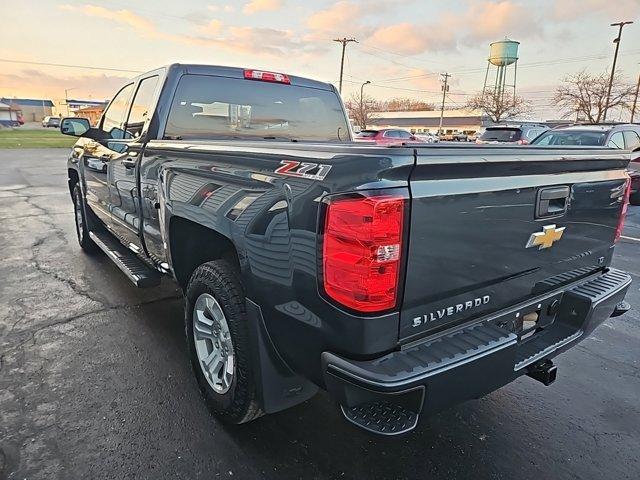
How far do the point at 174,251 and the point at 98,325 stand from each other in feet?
4.44

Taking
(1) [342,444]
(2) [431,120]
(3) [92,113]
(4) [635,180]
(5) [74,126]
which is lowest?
(1) [342,444]

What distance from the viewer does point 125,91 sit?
14.2ft

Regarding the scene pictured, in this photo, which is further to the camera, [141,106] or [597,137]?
[597,137]

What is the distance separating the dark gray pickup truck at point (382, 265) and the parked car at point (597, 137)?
823cm

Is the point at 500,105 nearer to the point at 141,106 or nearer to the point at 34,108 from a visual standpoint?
the point at 141,106

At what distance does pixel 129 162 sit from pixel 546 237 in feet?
9.77

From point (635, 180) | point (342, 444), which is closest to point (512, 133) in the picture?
point (635, 180)

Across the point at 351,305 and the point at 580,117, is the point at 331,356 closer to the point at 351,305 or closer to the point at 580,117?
the point at 351,305

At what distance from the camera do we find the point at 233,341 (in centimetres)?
222

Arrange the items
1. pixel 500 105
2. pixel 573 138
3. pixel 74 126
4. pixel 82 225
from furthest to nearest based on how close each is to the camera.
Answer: pixel 500 105 < pixel 573 138 < pixel 82 225 < pixel 74 126

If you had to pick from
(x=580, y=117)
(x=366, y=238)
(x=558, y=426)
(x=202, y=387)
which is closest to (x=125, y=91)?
(x=202, y=387)

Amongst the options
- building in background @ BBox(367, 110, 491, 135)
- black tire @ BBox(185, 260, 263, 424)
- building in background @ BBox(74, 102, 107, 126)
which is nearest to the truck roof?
black tire @ BBox(185, 260, 263, 424)

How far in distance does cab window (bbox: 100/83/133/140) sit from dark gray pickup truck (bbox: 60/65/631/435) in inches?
45.0

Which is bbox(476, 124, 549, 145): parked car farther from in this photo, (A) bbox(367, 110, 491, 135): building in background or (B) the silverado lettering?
(A) bbox(367, 110, 491, 135): building in background
